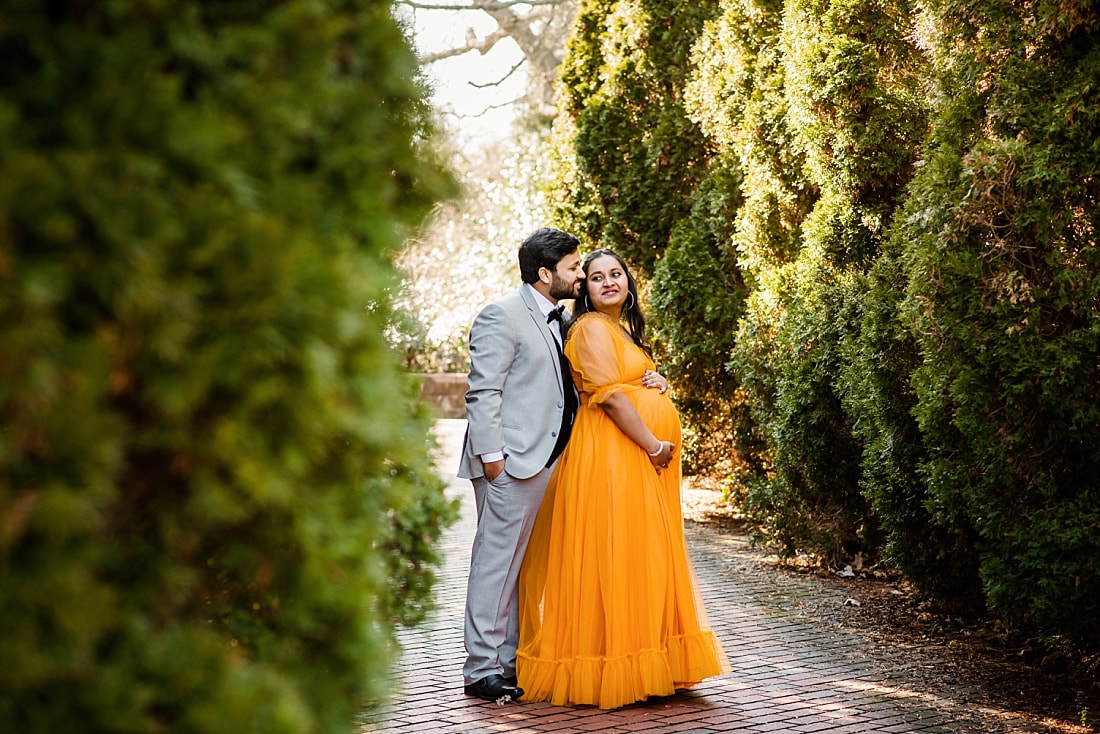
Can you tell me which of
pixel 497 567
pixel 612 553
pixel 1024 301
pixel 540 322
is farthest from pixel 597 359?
pixel 1024 301

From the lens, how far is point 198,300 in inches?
68.0

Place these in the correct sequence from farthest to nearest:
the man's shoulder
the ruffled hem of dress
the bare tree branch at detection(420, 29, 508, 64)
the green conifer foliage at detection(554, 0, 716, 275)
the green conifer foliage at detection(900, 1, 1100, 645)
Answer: the bare tree branch at detection(420, 29, 508, 64)
the green conifer foliage at detection(554, 0, 716, 275)
the man's shoulder
the ruffled hem of dress
the green conifer foliage at detection(900, 1, 1100, 645)

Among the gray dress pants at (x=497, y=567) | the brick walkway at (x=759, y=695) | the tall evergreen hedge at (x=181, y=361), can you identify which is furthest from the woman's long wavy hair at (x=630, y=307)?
the tall evergreen hedge at (x=181, y=361)

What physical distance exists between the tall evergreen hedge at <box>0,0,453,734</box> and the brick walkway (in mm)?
2216

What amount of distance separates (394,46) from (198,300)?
2.53 feet

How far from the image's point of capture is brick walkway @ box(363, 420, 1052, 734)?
5051 millimetres

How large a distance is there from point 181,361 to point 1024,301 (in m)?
4.25

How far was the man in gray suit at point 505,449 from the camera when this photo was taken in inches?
221

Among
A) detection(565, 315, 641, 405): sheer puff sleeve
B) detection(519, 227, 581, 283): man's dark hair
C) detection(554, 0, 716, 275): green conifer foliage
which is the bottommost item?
detection(565, 315, 641, 405): sheer puff sleeve

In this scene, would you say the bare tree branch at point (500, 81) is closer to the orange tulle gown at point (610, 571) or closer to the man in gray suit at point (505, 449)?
the man in gray suit at point (505, 449)

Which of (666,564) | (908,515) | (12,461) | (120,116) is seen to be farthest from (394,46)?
(908,515)

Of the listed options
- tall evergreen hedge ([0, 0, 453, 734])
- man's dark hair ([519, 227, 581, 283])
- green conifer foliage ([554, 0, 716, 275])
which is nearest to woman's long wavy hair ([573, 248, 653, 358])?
man's dark hair ([519, 227, 581, 283])

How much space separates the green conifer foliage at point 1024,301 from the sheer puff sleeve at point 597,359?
60.3 inches

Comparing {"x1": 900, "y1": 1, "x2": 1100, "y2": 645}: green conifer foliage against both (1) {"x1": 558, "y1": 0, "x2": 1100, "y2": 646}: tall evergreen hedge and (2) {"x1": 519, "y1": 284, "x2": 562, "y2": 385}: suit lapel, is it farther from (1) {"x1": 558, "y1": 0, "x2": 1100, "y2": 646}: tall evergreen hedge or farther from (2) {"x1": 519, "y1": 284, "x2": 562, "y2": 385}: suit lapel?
(2) {"x1": 519, "y1": 284, "x2": 562, "y2": 385}: suit lapel
